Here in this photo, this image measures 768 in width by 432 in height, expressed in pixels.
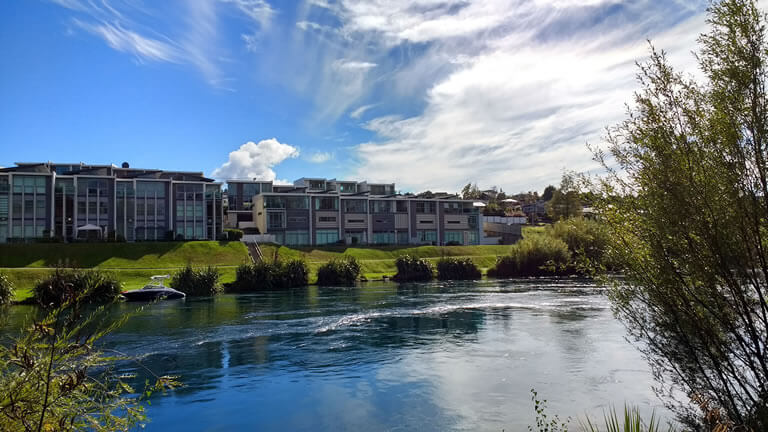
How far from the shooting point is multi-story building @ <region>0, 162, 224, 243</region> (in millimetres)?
70438

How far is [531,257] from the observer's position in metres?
68.3

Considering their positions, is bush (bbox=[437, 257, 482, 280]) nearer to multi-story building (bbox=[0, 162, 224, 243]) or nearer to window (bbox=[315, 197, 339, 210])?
window (bbox=[315, 197, 339, 210])

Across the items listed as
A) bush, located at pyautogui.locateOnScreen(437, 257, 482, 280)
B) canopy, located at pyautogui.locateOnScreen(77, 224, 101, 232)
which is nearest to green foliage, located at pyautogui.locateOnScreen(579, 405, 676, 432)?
bush, located at pyautogui.locateOnScreen(437, 257, 482, 280)

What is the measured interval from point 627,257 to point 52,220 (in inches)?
3159

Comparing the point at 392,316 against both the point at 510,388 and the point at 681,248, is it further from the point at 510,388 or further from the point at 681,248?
the point at 681,248

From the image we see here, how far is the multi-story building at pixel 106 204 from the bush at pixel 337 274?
2807cm

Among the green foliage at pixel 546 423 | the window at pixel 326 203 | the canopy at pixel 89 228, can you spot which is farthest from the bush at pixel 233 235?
the green foliage at pixel 546 423

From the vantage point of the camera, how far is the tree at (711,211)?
26.7 ft

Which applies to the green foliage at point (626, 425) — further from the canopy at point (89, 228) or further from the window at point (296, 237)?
the window at point (296, 237)

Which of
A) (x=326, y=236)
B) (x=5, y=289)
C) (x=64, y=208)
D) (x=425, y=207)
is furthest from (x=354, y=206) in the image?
(x=5, y=289)

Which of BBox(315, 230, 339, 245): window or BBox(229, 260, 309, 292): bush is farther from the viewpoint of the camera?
BBox(315, 230, 339, 245): window

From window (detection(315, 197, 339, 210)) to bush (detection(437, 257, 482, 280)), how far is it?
33601mm

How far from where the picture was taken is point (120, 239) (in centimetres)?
7144

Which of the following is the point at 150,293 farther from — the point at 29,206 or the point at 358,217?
the point at 358,217
